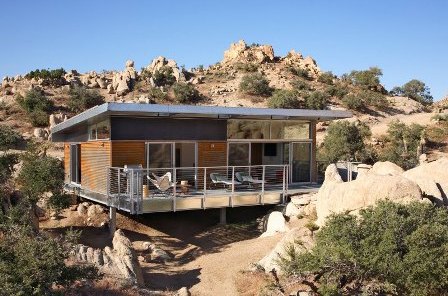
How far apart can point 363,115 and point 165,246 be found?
3635 centimetres

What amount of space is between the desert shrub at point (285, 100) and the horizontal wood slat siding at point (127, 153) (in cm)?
2784

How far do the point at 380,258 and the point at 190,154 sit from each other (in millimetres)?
10096

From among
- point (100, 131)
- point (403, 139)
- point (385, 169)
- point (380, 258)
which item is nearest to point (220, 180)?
point (100, 131)

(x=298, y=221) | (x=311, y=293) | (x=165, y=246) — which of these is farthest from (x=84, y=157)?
(x=311, y=293)

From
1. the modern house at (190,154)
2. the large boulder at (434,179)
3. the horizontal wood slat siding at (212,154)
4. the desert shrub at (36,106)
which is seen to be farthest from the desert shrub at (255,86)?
the large boulder at (434,179)

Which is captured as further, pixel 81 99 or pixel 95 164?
pixel 81 99

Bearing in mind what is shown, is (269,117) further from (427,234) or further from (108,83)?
(108,83)

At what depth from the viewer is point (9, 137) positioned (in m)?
32.6

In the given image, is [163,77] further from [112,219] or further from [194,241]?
[194,241]

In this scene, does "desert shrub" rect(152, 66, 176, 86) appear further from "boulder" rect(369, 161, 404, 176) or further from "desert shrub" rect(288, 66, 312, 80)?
"boulder" rect(369, 161, 404, 176)

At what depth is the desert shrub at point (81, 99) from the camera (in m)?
42.2

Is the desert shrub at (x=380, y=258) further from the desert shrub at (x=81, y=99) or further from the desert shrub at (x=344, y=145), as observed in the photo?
the desert shrub at (x=81, y=99)

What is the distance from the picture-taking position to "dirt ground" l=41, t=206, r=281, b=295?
1266 cm

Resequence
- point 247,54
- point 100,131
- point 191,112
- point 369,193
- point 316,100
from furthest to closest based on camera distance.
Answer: point 247,54, point 316,100, point 100,131, point 191,112, point 369,193
